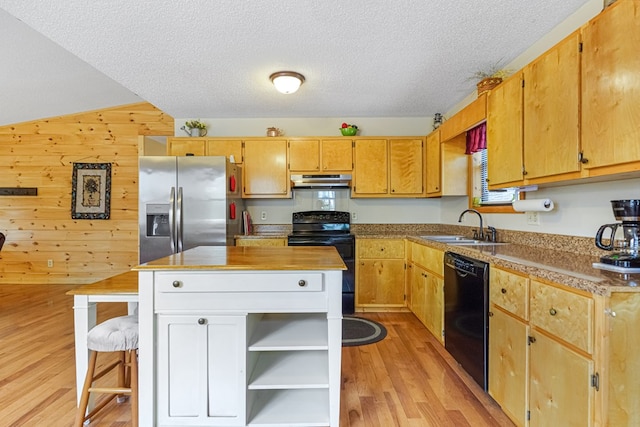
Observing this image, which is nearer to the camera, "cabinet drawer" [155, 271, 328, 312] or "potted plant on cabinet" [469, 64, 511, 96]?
"cabinet drawer" [155, 271, 328, 312]

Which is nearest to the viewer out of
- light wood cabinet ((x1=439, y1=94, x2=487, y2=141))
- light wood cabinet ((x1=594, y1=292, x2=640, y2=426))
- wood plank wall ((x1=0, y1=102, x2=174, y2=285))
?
light wood cabinet ((x1=594, y1=292, x2=640, y2=426))

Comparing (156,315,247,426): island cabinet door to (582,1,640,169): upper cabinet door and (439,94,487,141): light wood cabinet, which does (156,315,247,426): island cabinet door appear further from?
(439,94,487,141): light wood cabinet

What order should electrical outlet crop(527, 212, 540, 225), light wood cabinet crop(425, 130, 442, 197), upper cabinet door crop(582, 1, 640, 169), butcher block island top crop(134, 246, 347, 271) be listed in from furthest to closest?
light wood cabinet crop(425, 130, 442, 197) < electrical outlet crop(527, 212, 540, 225) < butcher block island top crop(134, 246, 347, 271) < upper cabinet door crop(582, 1, 640, 169)

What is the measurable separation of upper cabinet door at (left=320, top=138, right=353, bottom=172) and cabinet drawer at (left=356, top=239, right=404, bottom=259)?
3.13 ft

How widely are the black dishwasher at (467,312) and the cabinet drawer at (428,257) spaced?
15 centimetres

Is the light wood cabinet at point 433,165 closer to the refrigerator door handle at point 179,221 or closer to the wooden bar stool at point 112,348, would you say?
the refrigerator door handle at point 179,221

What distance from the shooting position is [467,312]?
83.1 inches

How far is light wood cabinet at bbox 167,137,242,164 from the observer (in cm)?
391

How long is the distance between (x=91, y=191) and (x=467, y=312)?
5598mm

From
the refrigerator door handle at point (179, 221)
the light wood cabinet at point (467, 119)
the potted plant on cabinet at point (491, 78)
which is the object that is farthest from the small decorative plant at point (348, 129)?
the refrigerator door handle at point (179, 221)

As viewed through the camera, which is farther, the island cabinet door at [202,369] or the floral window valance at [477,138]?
the floral window valance at [477,138]

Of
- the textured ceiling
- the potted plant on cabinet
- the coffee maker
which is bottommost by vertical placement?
the coffee maker

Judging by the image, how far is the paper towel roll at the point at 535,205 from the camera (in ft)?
6.85

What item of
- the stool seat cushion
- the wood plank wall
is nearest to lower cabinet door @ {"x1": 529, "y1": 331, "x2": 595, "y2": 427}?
the stool seat cushion
